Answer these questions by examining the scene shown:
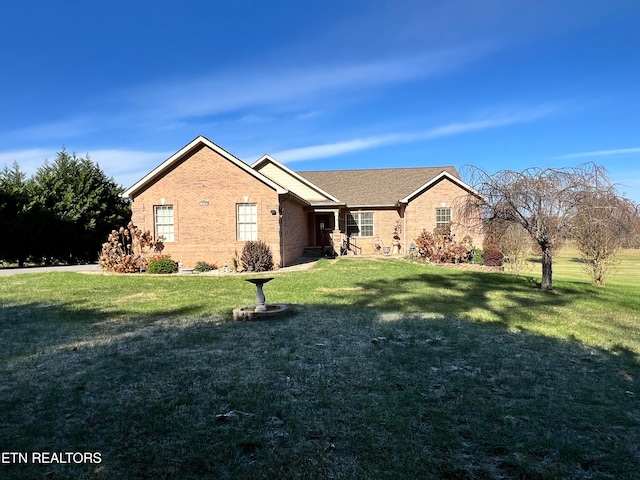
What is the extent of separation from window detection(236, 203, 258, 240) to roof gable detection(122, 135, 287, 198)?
1484 mm

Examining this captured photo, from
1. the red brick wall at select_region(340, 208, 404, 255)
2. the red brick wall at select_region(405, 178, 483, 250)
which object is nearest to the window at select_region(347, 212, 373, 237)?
the red brick wall at select_region(340, 208, 404, 255)

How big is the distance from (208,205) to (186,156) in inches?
101

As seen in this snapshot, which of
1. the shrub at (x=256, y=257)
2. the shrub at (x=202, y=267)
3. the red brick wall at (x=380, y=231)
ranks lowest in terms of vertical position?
the shrub at (x=202, y=267)

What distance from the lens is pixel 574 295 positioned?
1324 cm

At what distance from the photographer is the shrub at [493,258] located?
22.5 meters

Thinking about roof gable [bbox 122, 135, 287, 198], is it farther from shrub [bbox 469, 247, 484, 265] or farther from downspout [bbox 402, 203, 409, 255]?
shrub [bbox 469, 247, 484, 265]

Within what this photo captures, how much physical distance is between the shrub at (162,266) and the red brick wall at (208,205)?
908 mm

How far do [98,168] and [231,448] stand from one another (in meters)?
30.7

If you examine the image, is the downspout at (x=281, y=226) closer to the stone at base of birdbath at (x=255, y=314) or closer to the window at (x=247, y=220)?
the window at (x=247, y=220)

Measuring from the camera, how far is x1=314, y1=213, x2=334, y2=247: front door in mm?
27656

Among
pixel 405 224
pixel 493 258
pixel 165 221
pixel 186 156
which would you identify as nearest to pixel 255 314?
pixel 165 221

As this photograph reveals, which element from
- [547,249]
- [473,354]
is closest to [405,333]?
[473,354]

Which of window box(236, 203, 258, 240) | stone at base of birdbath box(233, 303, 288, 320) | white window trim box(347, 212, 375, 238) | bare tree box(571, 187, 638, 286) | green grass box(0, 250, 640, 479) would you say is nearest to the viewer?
green grass box(0, 250, 640, 479)

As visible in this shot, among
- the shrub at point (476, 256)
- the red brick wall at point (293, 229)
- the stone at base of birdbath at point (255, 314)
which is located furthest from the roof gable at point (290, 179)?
the stone at base of birdbath at point (255, 314)
